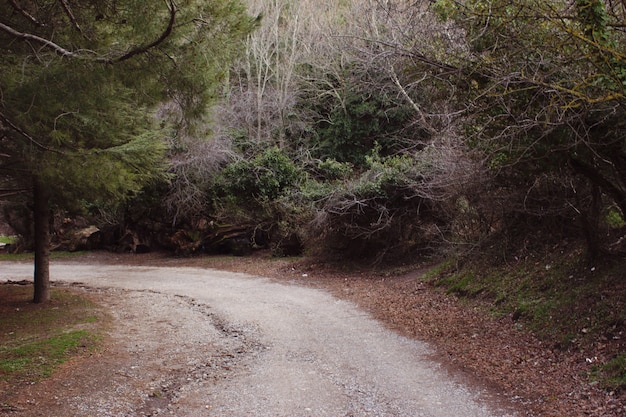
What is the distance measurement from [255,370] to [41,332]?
464 centimetres

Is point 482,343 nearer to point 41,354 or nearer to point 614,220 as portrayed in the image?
point 614,220

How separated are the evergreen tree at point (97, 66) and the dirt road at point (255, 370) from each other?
8.88 ft

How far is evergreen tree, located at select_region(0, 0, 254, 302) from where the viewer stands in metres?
6.69

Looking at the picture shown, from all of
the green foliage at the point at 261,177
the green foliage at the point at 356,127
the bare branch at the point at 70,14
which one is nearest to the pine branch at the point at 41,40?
the bare branch at the point at 70,14

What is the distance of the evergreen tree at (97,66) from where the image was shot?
6688 millimetres

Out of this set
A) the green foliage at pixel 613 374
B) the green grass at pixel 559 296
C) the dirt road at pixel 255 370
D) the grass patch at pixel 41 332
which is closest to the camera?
the green foliage at pixel 613 374

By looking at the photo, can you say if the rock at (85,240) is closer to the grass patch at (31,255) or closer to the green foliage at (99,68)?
the grass patch at (31,255)

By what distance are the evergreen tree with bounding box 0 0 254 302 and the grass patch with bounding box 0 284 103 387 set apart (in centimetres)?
249

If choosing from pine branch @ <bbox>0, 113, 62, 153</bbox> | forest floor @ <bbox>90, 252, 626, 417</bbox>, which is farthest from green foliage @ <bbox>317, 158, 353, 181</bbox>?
pine branch @ <bbox>0, 113, 62, 153</bbox>

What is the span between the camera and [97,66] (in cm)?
663

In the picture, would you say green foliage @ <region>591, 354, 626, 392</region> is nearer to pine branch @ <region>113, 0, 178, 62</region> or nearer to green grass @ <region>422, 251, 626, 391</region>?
green grass @ <region>422, 251, 626, 391</region>

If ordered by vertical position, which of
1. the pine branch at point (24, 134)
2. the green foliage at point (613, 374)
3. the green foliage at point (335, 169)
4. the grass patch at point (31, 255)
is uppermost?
the green foliage at point (335, 169)

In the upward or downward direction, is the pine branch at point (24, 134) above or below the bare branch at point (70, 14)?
below

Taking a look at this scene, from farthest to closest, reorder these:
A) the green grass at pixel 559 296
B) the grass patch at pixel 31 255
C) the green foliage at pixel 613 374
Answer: the grass patch at pixel 31 255 → the green grass at pixel 559 296 → the green foliage at pixel 613 374
